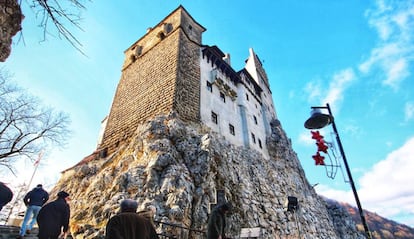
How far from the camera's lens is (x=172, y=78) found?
45.8 feet

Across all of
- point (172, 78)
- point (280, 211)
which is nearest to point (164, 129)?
point (172, 78)

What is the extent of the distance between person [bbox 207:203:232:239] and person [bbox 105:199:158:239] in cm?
171

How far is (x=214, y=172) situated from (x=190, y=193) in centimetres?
211

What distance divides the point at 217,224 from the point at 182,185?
4392 millimetres

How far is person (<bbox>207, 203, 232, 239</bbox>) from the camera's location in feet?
13.9

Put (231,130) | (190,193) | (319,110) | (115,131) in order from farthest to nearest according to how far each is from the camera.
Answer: (231,130)
(115,131)
(190,193)
(319,110)

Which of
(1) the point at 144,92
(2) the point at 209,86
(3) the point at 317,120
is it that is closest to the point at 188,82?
(2) the point at 209,86

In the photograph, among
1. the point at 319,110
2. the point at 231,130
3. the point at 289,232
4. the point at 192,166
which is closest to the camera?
the point at 319,110

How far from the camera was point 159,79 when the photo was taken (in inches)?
583

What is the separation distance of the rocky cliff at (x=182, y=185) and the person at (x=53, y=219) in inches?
106

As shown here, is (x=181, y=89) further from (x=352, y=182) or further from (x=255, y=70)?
(x=255, y=70)

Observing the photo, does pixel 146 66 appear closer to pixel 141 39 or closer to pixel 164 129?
pixel 141 39

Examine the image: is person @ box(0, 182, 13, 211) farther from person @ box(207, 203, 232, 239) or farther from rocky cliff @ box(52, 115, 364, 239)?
person @ box(207, 203, 232, 239)

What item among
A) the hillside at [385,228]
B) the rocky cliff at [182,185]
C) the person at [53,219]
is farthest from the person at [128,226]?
the hillside at [385,228]
